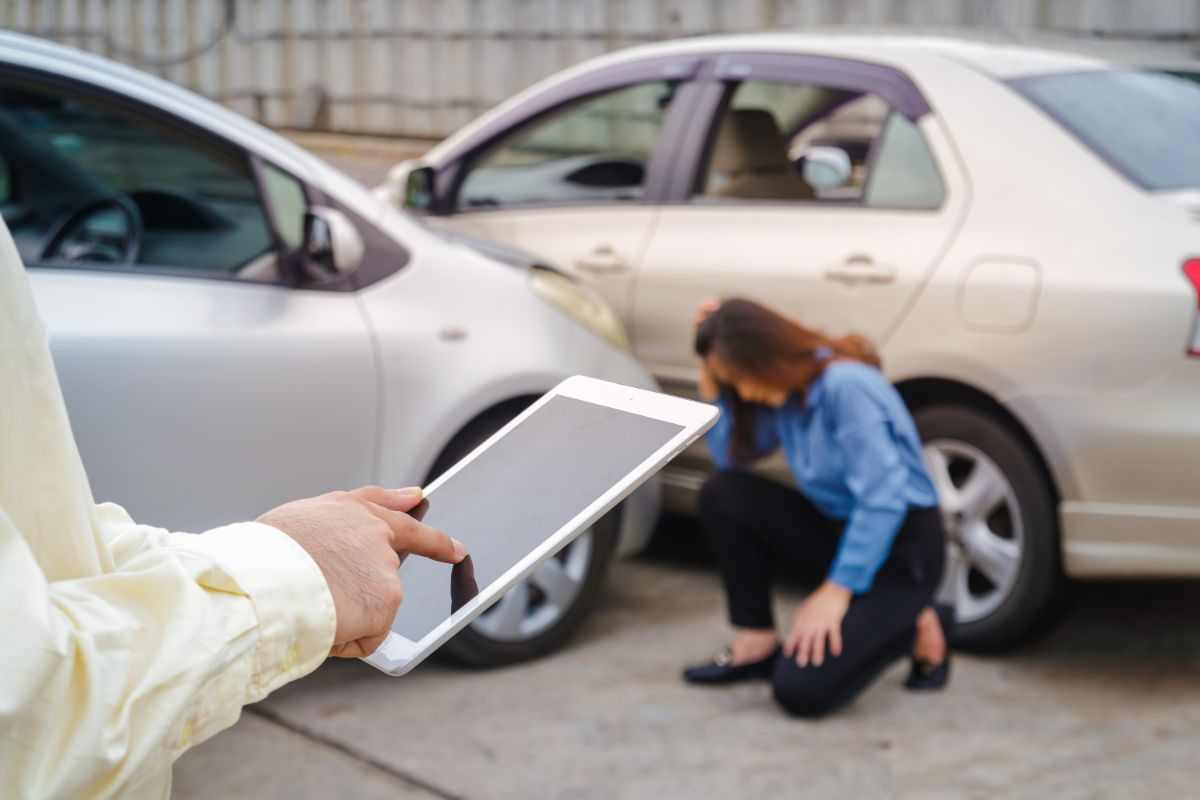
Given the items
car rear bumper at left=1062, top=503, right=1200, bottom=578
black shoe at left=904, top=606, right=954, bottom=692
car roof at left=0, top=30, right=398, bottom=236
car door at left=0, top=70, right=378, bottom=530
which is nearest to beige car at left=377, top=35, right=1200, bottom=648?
car rear bumper at left=1062, top=503, right=1200, bottom=578

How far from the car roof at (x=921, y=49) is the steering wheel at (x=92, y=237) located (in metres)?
1.69

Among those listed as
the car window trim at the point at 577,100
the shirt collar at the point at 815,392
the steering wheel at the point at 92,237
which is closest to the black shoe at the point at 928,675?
the shirt collar at the point at 815,392

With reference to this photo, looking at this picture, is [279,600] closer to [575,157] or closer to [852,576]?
[852,576]

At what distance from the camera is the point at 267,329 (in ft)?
11.4

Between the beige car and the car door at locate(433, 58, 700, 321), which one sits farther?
the car door at locate(433, 58, 700, 321)

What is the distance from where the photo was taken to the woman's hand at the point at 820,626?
146 inches

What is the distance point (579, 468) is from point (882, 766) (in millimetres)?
2135

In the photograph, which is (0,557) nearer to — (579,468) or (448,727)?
(579,468)

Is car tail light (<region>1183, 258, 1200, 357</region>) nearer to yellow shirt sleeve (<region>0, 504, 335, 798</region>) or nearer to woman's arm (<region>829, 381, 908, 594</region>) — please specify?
woman's arm (<region>829, 381, 908, 594</region>)

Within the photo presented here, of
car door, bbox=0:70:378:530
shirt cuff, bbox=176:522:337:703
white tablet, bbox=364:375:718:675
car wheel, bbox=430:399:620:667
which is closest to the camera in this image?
shirt cuff, bbox=176:522:337:703

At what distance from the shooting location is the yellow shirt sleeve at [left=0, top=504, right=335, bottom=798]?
0.95 m

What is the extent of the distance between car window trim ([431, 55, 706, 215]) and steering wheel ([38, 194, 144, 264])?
125 cm

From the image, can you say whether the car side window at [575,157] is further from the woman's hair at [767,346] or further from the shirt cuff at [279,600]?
the shirt cuff at [279,600]

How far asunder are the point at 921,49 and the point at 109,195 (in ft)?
7.08
